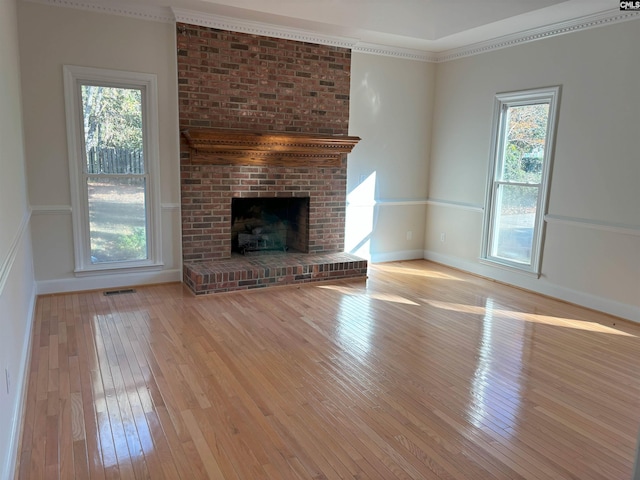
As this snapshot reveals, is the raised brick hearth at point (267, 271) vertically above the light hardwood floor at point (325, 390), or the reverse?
the raised brick hearth at point (267, 271)

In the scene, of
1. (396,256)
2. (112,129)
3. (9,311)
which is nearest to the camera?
(9,311)

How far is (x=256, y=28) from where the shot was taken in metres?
4.98

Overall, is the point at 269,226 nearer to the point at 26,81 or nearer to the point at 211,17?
the point at 211,17

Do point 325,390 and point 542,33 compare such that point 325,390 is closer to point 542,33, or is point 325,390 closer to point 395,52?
point 542,33

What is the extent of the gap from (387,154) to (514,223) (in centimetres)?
184

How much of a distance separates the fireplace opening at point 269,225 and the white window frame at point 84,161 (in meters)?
1.00

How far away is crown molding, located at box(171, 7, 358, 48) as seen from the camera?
15.2 ft

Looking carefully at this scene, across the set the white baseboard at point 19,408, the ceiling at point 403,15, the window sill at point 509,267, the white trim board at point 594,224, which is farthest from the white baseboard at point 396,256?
the white baseboard at point 19,408

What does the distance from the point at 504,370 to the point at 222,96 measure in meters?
3.81

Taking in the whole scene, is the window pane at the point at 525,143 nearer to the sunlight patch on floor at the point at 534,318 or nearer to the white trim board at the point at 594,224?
the white trim board at the point at 594,224

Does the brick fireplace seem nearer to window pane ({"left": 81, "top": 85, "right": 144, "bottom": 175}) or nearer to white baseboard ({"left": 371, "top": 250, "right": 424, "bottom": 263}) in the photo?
window pane ({"left": 81, "top": 85, "right": 144, "bottom": 175})

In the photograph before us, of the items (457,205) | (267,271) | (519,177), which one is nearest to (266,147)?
(267,271)

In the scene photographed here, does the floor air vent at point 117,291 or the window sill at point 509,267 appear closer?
the floor air vent at point 117,291

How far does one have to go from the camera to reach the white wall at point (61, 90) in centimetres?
420
